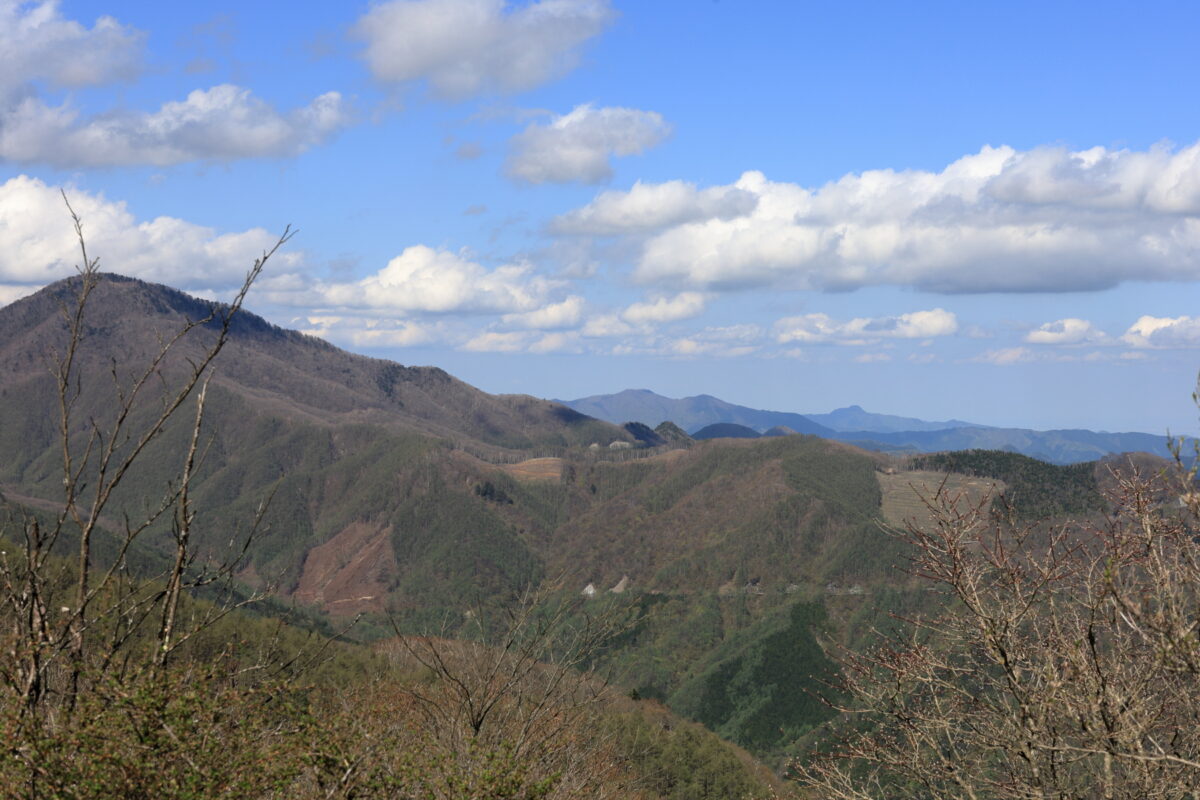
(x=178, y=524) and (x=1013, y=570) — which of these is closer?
(x=178, y=524)

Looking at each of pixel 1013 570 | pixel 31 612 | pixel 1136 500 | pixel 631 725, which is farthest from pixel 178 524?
pixel 631 725

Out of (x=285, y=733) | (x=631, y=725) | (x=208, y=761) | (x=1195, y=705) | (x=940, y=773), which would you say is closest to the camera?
(x=208, y=761)

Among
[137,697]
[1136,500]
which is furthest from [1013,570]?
[137,697]

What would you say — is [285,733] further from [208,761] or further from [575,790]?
[575,790]

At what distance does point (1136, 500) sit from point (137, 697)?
14.6 metres

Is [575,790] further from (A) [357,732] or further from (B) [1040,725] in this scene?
(B) [1040,725]

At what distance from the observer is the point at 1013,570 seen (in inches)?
575

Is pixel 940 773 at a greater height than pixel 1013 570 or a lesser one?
lesser

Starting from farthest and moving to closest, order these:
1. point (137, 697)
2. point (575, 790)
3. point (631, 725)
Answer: point (631, 725), point (575, 790), point (137, 697)

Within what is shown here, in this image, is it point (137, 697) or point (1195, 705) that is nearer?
point (137, 697)

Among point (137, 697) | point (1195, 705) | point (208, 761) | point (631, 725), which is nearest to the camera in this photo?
point (137, 697)

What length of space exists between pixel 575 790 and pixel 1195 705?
14967 mm

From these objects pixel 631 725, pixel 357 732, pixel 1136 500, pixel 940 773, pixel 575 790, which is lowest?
pixel 631 725

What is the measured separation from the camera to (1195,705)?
49.6ft
